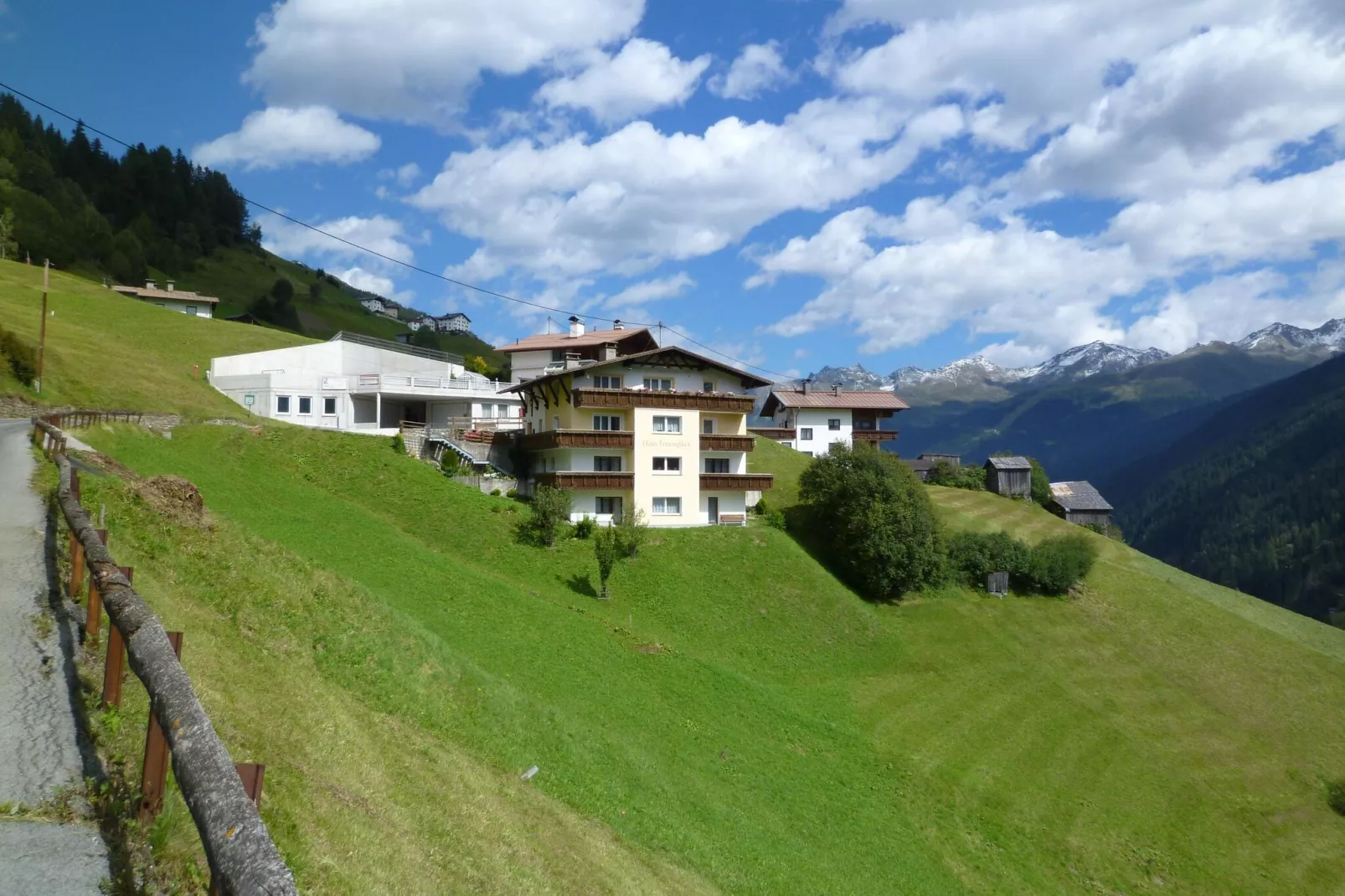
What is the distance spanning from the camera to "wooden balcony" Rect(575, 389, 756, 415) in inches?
1836

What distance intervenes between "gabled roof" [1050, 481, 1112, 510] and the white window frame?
51.0 metres

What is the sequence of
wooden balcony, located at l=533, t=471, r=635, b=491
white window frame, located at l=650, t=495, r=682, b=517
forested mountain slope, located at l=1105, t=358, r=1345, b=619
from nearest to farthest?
wooden balcony, located at l=533, t=471, r=635, b=491, white window frame, located at l=650, t=495, r=682, b=517, forested mountain slope, located at l=1105, t=358, r=1345, b=619

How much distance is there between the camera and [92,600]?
9242 millimetres

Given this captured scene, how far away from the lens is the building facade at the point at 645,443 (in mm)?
46969

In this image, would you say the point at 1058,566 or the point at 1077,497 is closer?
the point at 1058,566

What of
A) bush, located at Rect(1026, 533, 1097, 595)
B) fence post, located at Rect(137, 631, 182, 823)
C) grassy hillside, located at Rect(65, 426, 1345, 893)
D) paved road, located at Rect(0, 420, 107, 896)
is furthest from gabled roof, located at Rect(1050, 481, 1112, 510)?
fence post, located at Rect(137, 631, 182, 823)

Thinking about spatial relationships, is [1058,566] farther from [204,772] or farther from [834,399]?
[204,772]

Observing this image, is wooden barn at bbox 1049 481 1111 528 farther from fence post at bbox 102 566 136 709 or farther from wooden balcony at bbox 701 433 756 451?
fence post at bbox 102 566 136 709

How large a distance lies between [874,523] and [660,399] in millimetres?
15330

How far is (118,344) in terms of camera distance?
197 feet

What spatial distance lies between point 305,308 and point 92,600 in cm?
17276

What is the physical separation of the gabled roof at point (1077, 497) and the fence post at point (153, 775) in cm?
8608

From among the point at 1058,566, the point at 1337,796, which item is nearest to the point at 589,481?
the point at 1058,566

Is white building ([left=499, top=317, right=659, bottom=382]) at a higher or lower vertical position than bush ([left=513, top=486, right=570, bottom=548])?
higher
